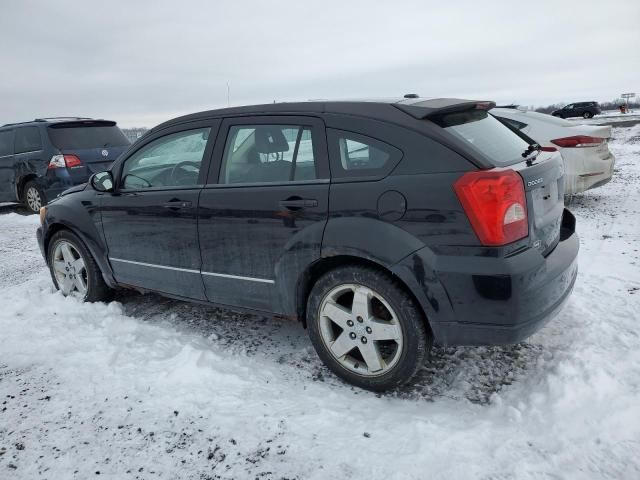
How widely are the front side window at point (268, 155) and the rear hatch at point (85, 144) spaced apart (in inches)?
245

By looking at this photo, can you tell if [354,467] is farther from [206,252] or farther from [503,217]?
[206,252]

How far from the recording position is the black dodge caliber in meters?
2.43

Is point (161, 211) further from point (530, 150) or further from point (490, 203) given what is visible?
point (530, 150)

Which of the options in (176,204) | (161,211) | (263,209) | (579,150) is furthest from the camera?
(579,150)

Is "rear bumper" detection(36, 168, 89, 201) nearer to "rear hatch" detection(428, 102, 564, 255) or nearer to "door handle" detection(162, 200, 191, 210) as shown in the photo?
"door handle" detection(162, 200, 191, 210)

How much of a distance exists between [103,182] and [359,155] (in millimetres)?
2380

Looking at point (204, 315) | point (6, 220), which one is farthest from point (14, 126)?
point (204, 315)

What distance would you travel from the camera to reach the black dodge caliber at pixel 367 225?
243cm

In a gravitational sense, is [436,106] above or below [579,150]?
above

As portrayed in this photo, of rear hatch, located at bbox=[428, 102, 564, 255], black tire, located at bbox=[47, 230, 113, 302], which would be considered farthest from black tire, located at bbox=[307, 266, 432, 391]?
black tire, located at bbox=[47, 230, 113, 302]

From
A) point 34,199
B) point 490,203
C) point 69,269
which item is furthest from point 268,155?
point 34,199

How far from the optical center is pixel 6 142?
9.47 metres

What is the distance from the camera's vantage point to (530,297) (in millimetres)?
2445

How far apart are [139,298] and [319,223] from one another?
256 cm
